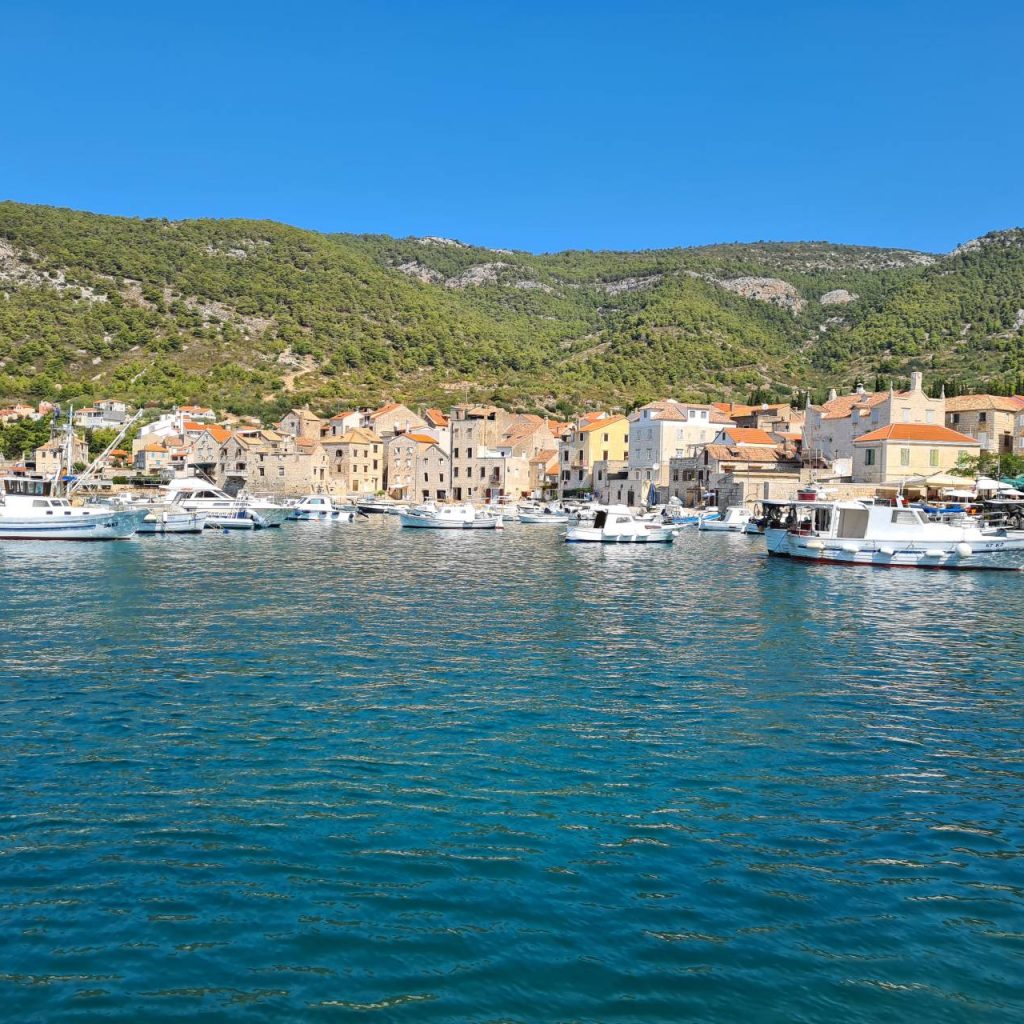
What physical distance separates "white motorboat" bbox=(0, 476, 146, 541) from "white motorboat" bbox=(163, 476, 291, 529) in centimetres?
1211

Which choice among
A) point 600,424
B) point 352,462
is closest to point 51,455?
point 352,462

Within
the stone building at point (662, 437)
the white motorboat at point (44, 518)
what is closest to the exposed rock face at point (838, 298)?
the stone building at point (662, 437)

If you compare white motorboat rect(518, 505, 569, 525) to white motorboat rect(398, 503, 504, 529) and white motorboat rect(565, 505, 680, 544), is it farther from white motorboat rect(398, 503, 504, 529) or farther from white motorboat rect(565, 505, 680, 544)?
white motorboat rect(565, 505, 680, 544)

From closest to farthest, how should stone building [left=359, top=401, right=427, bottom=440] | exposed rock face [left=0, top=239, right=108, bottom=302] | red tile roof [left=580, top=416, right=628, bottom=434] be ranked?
red tile roof [left=580, top=416, right=628, bottom=434], stone building [left=359, top=401, right=427, bottom=440], exposed rock face [left=0, top=239, right=108, bottom=302]

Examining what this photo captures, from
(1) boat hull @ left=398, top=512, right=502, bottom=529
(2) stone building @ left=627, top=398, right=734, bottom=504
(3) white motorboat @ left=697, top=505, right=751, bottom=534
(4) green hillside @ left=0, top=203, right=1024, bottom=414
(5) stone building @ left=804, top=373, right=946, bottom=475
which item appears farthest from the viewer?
(4) green hillside @ left=0, top=203, right=1024, bottom=414

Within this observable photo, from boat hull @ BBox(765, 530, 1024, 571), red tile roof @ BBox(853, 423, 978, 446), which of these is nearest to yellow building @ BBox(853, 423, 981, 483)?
red tile roof @ BBox(853, 423, 978, 446)

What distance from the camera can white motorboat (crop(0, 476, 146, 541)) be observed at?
50.8 meters

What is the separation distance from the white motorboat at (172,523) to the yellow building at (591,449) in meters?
43.6

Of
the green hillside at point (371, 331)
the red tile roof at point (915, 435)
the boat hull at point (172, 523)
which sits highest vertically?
the green hillside at point (371, 331)

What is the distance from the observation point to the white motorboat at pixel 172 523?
5925 centimetres

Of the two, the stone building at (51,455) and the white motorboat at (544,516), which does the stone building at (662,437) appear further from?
the stone building at (51,455)

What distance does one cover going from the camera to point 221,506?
69188 millimetres

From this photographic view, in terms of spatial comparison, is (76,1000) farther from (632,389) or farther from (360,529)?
(632,389)

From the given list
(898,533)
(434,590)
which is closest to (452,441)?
(898,533)
